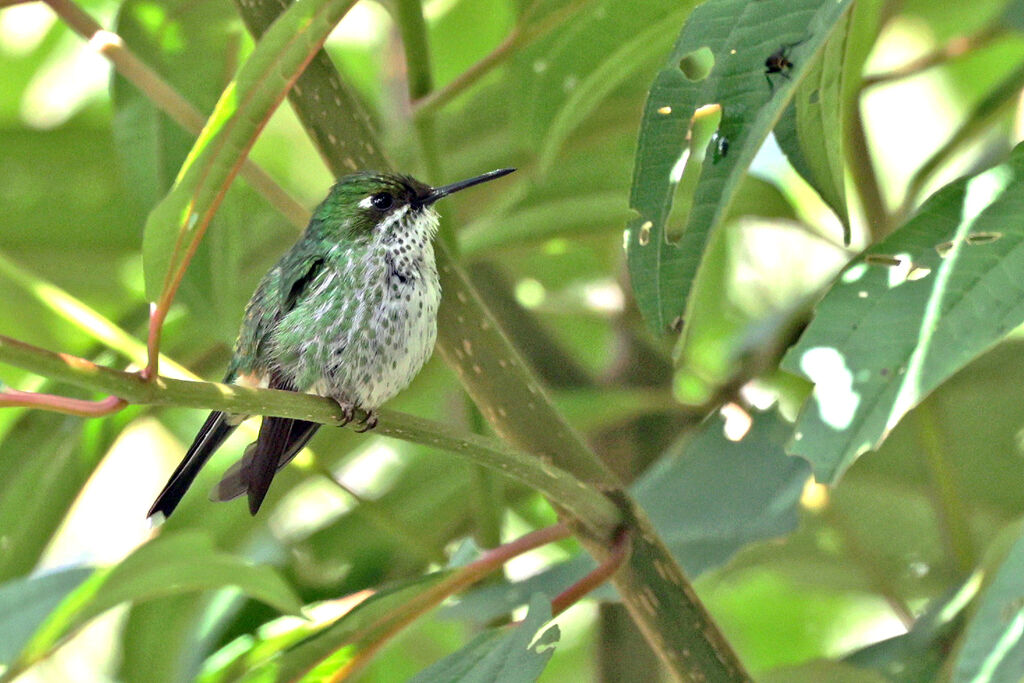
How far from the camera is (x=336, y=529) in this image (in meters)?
2.74

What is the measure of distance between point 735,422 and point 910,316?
111 centimetres

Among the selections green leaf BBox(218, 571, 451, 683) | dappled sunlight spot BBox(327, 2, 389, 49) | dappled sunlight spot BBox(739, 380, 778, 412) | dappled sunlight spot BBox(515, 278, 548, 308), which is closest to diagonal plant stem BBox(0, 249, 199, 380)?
green leaf BBox(218, 571, 451, 683)

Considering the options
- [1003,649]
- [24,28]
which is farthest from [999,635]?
[24,28]

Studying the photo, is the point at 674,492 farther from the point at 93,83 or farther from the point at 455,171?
the point at 93,83

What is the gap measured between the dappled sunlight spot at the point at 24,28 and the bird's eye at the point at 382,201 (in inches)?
54.1

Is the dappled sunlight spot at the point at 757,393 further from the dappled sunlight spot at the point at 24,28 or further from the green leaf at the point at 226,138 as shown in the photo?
the dappled sunlight spot at the point at 24,28

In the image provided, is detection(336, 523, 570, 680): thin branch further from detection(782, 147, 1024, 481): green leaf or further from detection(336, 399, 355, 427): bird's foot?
detection(782, 147, 1024, 481): green leaf

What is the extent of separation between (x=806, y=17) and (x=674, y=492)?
107 cm

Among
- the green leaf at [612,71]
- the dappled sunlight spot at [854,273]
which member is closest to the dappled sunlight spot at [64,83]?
the green leaf at [612,71]

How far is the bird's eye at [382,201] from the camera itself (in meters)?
2.45

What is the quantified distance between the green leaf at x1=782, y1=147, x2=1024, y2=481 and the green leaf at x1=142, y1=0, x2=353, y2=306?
0.71 meters

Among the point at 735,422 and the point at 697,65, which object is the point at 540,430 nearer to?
the point at 735,422

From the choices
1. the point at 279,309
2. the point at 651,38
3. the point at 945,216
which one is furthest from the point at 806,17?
the point at 279,309

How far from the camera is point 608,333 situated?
3.56m
